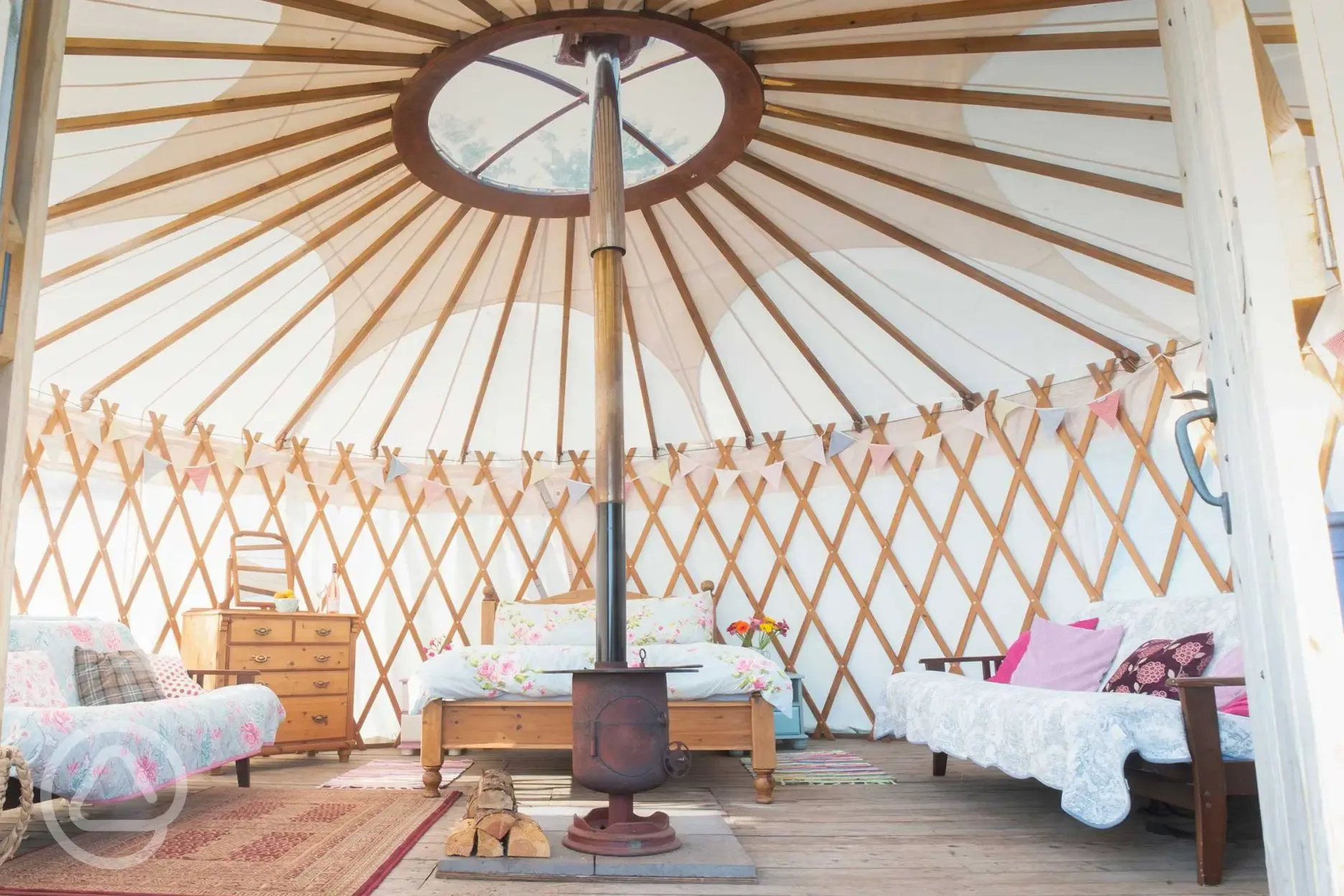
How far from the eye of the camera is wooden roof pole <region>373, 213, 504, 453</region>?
365 centimetres

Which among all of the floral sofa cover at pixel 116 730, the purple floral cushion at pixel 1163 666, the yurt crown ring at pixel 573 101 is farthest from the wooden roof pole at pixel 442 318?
the purple floral cushion at pixel 1163 666

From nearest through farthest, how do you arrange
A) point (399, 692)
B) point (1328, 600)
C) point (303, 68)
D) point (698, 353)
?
1. point (1328, 600)
2. point (303, 68)
3. point (698, 353)
4. point (399, 692)

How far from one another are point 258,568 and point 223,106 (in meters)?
2.79

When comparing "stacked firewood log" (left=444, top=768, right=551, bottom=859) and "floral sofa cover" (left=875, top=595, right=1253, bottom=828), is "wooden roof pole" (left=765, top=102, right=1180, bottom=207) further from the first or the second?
"stacked firewood log" (left=444, top=768, right=551, bottom=859)

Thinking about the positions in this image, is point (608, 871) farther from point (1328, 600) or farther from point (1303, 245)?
point (1303, 245)

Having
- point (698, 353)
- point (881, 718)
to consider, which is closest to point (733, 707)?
point (881, 718)

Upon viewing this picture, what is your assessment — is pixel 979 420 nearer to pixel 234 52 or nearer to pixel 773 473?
pixel 773 473

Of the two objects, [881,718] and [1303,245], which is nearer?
[1303,245]

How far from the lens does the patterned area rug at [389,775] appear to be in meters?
3.46

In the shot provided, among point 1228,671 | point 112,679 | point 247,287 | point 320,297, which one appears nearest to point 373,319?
point 320,297

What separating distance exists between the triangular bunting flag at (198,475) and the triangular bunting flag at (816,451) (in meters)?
3.17

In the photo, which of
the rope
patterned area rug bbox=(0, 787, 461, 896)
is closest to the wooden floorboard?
patterned area rug bbox=(0, 787, 461, 896)

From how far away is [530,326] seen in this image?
14.5 ft

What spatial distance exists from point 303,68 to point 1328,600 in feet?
9.11
